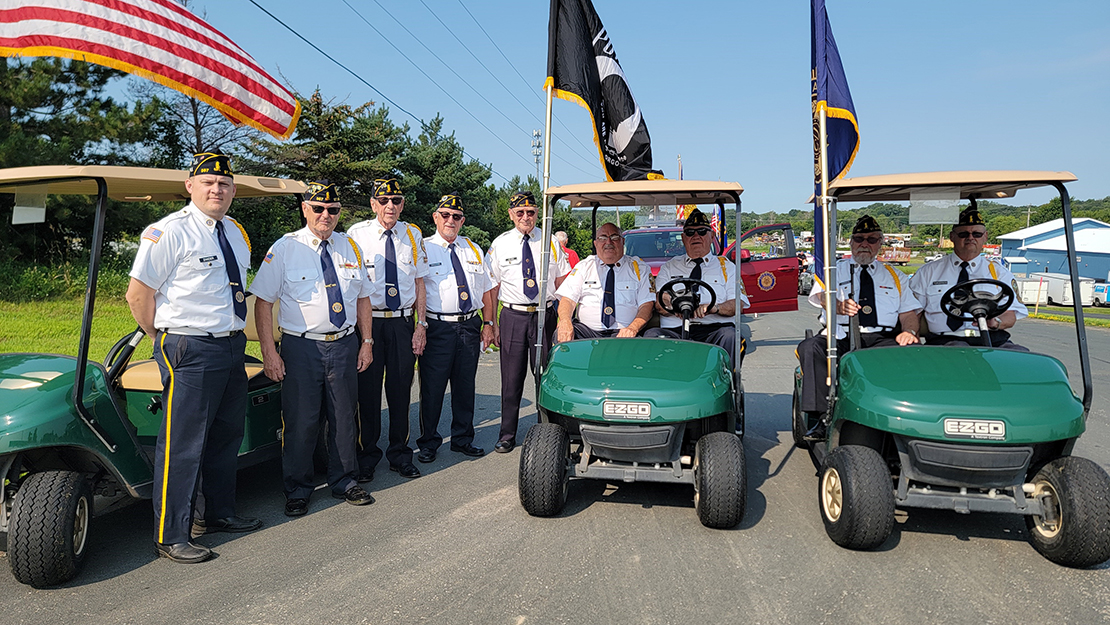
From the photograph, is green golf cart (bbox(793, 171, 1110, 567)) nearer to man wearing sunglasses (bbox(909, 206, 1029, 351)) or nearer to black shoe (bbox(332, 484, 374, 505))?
man wearing sunglasses (bbox(909, 206, 1029, 351))

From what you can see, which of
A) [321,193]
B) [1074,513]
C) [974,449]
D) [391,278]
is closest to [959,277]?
[974,449]

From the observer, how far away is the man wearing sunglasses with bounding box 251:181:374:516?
4.42 metres

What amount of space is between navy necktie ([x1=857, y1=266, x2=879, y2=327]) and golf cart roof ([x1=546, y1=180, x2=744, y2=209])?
118 cm

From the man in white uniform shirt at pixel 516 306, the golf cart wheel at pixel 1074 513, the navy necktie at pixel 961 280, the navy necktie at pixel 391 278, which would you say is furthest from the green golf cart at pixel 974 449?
the navy necktie at pixel 391 278

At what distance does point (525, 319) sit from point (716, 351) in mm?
1798

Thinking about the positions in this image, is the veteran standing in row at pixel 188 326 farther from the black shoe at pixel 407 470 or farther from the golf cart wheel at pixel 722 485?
the golf cart wheel at pixel 722 485

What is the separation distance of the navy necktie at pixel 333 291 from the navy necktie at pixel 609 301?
2003mm

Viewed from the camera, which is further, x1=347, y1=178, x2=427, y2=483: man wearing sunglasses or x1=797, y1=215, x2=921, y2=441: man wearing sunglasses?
x1=797, y1=215, x2=921, y2=441: man wearing sunglasses

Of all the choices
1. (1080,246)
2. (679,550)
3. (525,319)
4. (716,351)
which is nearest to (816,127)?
(716,351)

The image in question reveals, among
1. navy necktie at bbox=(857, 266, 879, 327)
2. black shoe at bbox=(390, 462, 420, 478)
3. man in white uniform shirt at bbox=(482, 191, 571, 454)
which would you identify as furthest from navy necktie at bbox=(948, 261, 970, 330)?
black shoe at bbox=(390, 462, 420, 478)

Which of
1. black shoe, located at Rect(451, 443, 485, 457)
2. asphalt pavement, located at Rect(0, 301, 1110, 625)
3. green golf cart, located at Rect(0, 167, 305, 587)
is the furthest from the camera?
black shoe, located at Rect(451, 443, 485, 457)

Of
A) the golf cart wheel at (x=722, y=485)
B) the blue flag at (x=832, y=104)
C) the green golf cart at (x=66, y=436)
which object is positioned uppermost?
the blue flag at (x=832, y=104)

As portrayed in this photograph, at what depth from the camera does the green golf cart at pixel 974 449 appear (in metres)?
3.48

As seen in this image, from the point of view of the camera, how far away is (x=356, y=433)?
4871 mm
